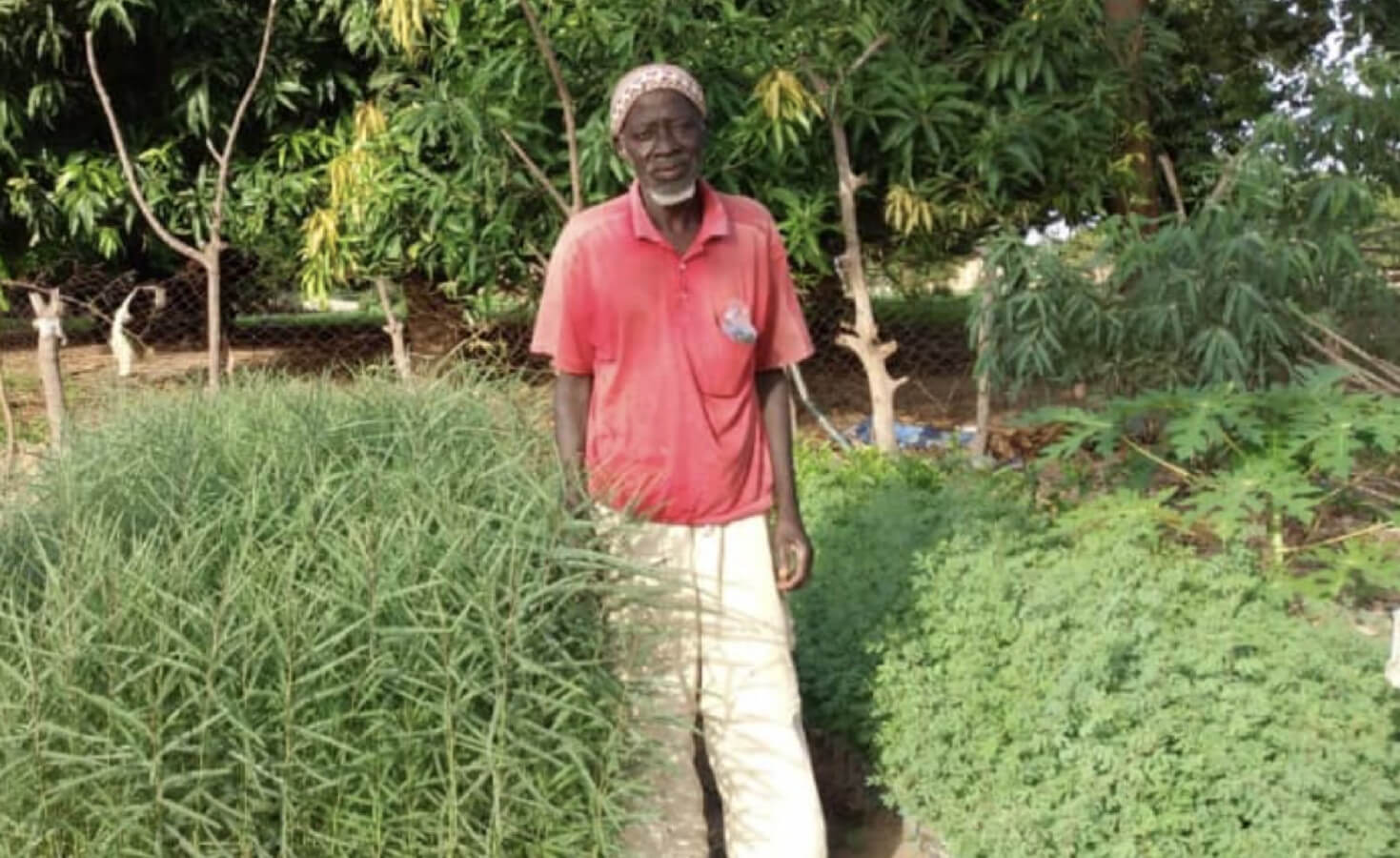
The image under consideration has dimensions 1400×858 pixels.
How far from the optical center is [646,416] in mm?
2566

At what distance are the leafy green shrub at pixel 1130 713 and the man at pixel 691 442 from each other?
0.44 m

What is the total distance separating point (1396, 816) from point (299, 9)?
22.7 feet

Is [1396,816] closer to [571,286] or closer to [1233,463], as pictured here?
[1233,463]

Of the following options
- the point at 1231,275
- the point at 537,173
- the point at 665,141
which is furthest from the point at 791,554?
the point at 537,173

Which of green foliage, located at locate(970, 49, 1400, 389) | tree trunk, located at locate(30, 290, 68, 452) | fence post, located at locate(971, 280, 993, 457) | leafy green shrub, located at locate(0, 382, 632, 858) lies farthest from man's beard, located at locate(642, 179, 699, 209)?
tree trunk, located at locate(30, 290, 68, 452)

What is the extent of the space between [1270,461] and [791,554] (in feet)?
4.67

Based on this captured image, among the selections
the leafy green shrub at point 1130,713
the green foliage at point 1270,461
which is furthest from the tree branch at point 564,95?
the leafy green shrub at point 1130,713

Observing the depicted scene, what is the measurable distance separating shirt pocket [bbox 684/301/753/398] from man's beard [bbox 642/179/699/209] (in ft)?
0.65

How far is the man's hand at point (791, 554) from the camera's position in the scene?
107 inches

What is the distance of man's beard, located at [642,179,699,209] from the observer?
2.47 meters

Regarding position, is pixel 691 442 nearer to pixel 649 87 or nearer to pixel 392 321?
pixel 649 87

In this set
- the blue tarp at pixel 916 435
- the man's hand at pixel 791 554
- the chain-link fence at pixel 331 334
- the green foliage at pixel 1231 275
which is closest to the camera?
the man's hand at pixel 791 554

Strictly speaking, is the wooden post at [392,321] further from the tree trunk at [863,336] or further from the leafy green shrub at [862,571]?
the leafy green shrub at [862,571]

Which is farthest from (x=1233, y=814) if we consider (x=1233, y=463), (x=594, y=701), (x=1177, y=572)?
(x=1233, y=463)
